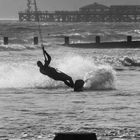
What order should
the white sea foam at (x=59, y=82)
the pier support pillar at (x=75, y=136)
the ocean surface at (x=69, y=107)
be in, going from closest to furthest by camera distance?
the pier support pillar at (x=75, y=136)
the ocean surface at (x=69, y=107)
the white sea foam at (x=59, y=82)

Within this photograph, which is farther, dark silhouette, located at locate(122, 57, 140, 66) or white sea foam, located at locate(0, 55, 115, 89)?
dark silhouette, located at locate(122, 57, 140, 66)

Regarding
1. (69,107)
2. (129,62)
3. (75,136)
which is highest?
(75,136)

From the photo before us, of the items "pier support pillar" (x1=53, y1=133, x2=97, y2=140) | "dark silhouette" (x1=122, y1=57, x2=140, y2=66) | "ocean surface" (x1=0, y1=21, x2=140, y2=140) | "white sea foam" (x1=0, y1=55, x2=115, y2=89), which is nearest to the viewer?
"pier support pillar" (x1=53, y1=133, x2=97, y2=140)

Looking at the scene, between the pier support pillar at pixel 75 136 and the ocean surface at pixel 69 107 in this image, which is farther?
the ocean surface at pixel 69 107

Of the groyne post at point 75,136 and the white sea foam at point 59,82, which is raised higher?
the groyne post at point 75,136

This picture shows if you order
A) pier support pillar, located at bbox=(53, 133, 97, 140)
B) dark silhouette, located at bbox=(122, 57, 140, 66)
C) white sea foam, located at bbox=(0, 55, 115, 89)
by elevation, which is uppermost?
pier support pillar, located at bbox=(53, 133, 97, 140)

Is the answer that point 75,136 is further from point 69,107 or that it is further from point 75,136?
point 69,107

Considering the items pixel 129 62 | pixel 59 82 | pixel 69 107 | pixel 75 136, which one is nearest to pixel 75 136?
pixel 75 136

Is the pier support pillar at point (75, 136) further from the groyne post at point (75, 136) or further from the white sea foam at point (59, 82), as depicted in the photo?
the white sea foam at point (59, 82)

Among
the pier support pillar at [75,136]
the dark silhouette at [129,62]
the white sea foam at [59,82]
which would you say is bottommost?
the dark silhouette at [129,62]

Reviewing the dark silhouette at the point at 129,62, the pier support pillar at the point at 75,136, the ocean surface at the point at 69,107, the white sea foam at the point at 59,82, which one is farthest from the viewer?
the dark silhouette at the point at 129,62

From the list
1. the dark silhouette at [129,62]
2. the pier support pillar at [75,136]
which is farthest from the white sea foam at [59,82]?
the pier support pillar at [75,136]

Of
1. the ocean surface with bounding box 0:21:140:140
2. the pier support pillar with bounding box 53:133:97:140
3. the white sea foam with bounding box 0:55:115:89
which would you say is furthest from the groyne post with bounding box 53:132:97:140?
the white sea foam with bounding box 0:55:115:89

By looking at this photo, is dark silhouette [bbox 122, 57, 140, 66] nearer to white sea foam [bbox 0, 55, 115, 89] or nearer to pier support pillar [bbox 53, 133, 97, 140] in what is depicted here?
white sea foam [bbox 0, 55, 115, 89]
